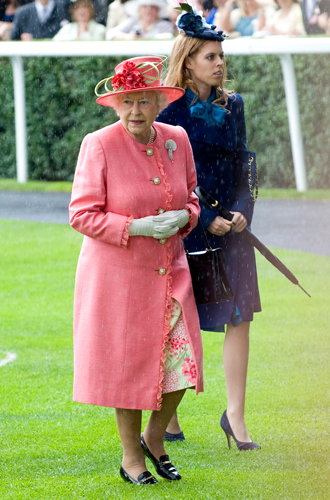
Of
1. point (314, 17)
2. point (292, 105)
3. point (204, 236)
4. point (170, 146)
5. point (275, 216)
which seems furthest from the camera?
point (292, 105)

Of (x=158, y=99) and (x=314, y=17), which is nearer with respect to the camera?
(x=158, y=99)

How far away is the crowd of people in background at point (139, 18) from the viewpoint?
14180mm

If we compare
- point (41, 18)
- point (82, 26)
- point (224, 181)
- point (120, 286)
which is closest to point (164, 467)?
point (120, 286)

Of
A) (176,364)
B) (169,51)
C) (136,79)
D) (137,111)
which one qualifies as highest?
(169,51)

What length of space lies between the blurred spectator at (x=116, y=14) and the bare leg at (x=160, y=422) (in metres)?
12.3

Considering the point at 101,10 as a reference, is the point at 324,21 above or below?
below

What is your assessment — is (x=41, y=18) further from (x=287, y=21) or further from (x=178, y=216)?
(x=178, y=216)

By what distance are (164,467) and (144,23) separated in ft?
39.2

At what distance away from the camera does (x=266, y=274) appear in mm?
9906

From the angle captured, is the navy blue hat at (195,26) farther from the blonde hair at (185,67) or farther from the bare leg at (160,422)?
the bare leg at (160,422)

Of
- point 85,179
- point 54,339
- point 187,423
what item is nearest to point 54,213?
point 54,339

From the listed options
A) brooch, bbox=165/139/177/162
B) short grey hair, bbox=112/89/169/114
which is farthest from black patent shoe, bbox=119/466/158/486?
short grey hair, bbox=112/89/169/114

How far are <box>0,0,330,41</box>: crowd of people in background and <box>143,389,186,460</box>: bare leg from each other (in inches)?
424

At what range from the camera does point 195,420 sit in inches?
189
